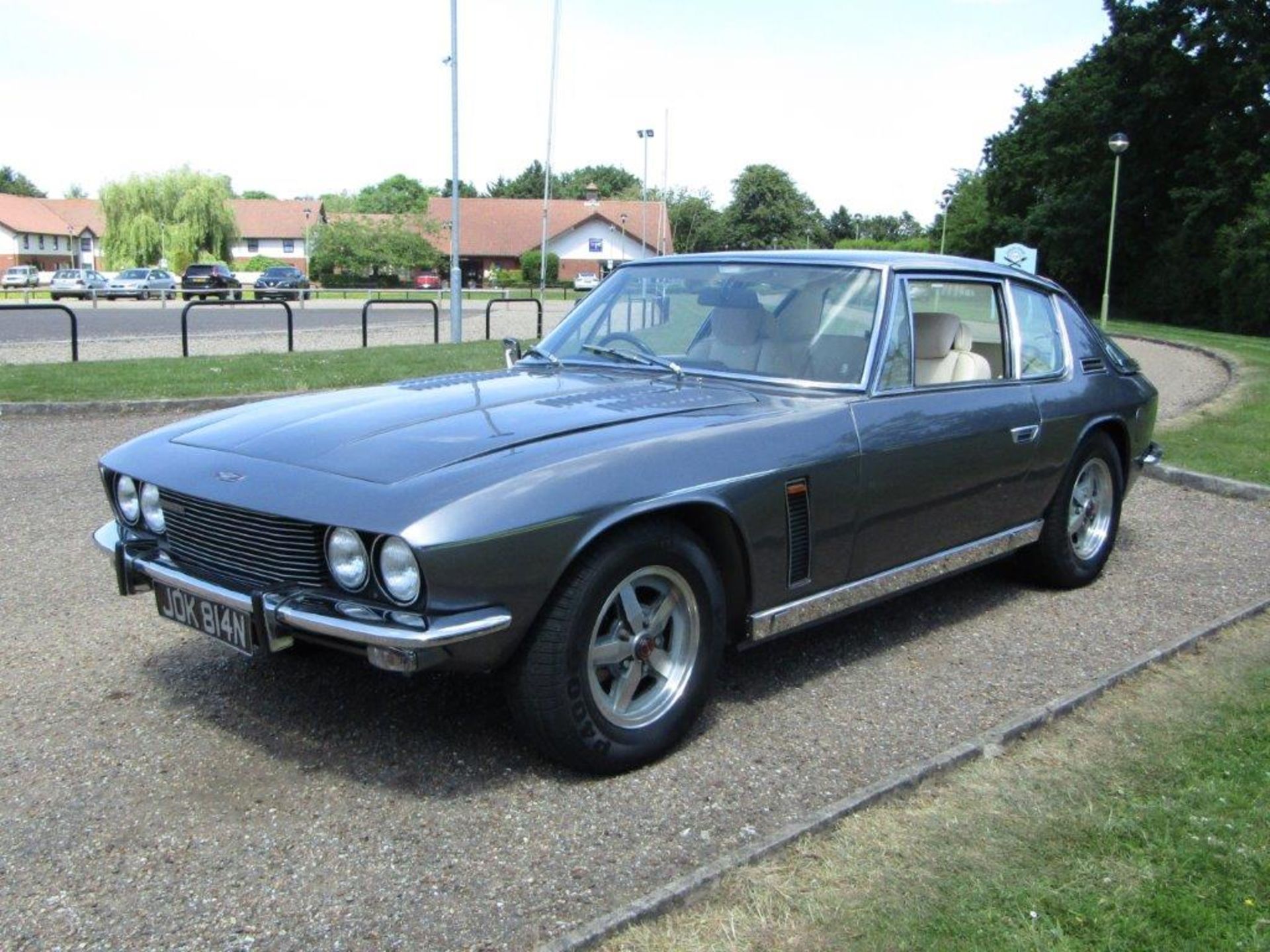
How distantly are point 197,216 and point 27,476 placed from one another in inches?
2647

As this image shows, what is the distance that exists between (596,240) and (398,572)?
81213 millimetres

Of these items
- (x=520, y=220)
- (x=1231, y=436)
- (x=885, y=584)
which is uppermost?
(x=520, y=220)

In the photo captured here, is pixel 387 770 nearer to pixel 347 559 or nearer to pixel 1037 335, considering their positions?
pixel 347 559


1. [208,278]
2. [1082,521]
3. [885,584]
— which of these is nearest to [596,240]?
[208,278]

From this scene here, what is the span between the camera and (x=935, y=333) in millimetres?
4789

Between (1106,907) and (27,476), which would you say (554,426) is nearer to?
(1106,907)

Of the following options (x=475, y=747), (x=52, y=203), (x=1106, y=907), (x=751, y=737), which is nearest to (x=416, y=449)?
(x=475, y=747)

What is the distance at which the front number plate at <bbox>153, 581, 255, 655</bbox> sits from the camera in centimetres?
318

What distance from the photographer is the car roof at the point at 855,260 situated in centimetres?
455

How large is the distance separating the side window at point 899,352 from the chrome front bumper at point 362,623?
1942mm

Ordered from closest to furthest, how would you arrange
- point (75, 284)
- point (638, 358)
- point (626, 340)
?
point (638, 358) < point (626, 340) < point (75, 284)

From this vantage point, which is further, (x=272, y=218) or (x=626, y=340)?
(x=272, y=218)

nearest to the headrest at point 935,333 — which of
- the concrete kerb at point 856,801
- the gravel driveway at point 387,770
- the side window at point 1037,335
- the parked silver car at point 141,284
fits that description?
the side window at point 1037,335

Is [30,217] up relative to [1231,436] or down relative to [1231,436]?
up
